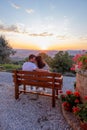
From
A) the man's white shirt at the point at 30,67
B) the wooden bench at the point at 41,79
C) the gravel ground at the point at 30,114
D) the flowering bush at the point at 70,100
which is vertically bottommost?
the gravel ground at the point at 30,114

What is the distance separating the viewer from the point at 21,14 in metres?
9.57

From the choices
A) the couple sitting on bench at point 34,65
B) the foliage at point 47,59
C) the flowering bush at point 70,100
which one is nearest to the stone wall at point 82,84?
the flowering bush at point 70,100

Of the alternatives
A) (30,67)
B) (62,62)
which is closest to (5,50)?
(62,62)

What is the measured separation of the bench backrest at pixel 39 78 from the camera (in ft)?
15.5

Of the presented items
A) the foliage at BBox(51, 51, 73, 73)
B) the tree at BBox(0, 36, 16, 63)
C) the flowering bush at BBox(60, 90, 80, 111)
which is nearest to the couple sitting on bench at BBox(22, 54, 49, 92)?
the flowering bush at BBox(60, 90, 80, 111)

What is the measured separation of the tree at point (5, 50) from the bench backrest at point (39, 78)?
506 inches

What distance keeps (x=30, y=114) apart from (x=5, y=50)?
1433cm

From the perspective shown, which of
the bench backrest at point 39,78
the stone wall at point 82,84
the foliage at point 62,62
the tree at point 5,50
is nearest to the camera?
the stone wall at point 82,84

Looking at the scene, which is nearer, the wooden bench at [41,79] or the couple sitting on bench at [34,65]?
the wooden bench at [41,79]

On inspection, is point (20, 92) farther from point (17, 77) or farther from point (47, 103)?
point (47, 103)

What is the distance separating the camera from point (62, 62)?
12.2 metres

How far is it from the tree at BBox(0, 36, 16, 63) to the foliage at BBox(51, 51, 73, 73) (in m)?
7.05

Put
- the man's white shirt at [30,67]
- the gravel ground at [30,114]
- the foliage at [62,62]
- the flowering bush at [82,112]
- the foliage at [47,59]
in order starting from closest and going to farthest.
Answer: the flowering bush at [82,112] < the gravel ground at [30,114] < the man's white shirt at [30,67] < the foliage at [62,62] < the foliage at [47,59]

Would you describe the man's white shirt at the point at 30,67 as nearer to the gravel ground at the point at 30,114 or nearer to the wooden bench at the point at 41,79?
the wooden bench at the point at 41,79
